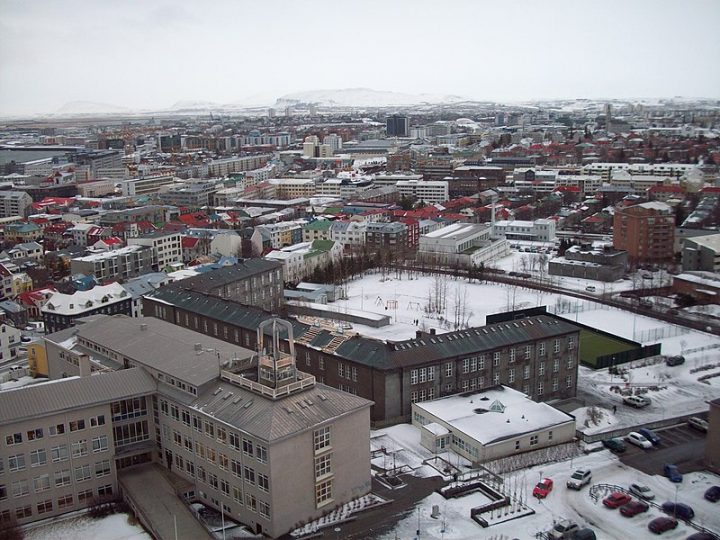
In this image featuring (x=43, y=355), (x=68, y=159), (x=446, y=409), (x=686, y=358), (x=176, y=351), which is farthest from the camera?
(x=68, y=159)

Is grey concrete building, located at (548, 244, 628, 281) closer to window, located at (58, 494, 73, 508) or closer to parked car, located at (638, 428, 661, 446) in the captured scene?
parked car, located at (638, 428, 661, 446)

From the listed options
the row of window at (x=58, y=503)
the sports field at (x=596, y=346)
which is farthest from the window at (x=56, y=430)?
the sports field at (x=596, y=346)

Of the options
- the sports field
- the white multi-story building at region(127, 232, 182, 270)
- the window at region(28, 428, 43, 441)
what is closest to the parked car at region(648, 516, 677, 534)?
the sports field

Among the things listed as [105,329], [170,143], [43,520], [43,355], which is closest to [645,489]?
[43,520]

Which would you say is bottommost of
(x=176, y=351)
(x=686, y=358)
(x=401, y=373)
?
(x=686, y=358)

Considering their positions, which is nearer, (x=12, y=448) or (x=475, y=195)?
(x=12, y=448)

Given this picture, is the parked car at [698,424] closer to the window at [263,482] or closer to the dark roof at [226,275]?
the window at [263,482]

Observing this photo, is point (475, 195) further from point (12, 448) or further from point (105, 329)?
point (12, 448)
